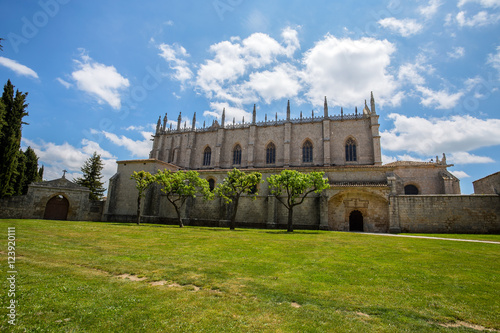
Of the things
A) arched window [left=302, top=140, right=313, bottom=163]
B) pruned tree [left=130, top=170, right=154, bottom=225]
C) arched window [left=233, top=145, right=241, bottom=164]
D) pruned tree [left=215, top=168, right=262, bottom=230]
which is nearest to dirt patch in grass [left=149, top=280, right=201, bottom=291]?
pruned tree [left=215, top=168, right=262, bottom=230]

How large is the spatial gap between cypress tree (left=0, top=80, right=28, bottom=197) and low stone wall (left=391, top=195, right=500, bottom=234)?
37230 millimetres

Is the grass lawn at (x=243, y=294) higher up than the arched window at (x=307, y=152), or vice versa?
the arched window at (x=307, y=152)

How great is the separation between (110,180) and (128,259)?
27368mm

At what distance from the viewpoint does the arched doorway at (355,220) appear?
84.3 ft

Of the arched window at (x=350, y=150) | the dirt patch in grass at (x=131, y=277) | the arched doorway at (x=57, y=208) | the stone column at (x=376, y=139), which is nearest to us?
the dirt patch in grass at (x=131, y=277)

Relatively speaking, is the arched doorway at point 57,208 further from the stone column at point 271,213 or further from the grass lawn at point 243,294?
the grass lawn at point 243,294

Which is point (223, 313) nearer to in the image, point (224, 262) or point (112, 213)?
point (224, 262)

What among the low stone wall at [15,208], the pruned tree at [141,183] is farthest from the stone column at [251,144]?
the low stone wall at [15,208]

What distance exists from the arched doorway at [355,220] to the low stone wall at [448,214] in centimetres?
343

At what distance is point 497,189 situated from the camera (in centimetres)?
2219

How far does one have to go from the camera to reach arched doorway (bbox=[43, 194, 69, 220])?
27.2 m

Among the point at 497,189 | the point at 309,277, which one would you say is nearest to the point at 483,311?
the point at 309,277

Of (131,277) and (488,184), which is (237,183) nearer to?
(131,277)

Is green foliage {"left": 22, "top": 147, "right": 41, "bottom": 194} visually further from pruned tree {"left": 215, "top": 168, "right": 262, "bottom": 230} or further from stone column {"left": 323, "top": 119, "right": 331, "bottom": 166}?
stone column {"left": 323, "top": 119, "right": 331, "bottom": 166}
